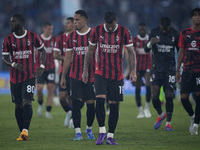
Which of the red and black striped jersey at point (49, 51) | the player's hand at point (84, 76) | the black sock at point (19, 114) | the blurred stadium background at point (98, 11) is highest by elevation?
the blurred stadium background at point (98, 11)

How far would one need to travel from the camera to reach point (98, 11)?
82.6 feet

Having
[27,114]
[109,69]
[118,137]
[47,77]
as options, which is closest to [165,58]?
[118,137]

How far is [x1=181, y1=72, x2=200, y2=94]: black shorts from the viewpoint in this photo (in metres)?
7.68

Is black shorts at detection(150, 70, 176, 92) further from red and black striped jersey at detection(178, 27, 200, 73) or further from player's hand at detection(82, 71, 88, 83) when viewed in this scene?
player's hand at detection(82, 71, 88, 83)

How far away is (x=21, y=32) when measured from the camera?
734 cm

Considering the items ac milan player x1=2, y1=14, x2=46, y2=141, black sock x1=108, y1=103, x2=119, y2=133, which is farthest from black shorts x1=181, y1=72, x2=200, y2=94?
ac milan player x1=2, y1=14, x2=46, y2=141

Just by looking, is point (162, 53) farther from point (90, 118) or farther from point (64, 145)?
point (64, 145)

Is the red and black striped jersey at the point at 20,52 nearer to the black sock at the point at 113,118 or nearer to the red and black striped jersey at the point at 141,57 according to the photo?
the black sock at the point at 113,118

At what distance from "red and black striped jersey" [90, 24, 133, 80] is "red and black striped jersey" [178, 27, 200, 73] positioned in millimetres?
1447

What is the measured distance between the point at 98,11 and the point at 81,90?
1835cm

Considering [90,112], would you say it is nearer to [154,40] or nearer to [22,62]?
[22,62]

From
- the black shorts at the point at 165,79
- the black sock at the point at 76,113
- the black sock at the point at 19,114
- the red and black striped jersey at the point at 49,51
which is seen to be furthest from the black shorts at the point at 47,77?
the black sock at the point at 76,113

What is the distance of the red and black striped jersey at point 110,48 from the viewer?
6754 millimetres

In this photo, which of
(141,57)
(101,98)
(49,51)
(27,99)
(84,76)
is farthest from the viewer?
(141,57)
